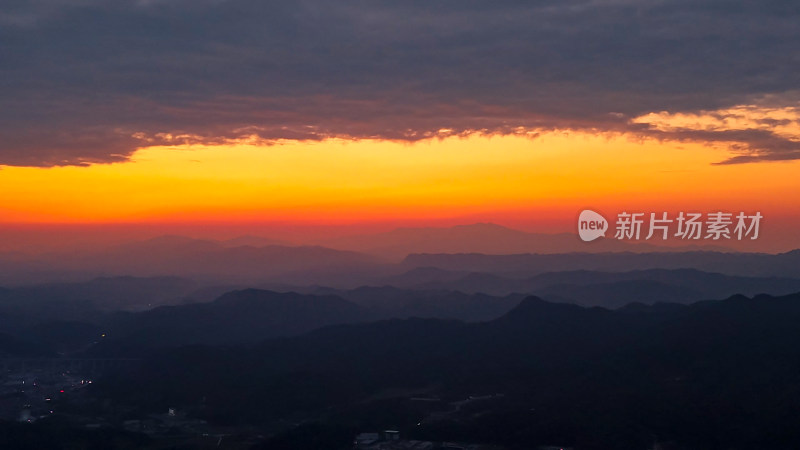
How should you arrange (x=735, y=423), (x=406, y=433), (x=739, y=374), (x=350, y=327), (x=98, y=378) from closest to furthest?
(x=735, y=423) < (x=406, y=433) < (x=739, y=374) < (x=98, y=378) < (x=350, y=327)

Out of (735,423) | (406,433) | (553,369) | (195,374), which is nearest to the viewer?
(735,423)

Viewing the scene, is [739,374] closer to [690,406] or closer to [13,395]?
[690,406]

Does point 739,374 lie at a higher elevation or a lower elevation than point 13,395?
higher

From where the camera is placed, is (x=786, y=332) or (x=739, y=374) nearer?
(x=739, y=374)

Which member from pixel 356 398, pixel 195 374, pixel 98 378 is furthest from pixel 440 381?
pixel 98 378

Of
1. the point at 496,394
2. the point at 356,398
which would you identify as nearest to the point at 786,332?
the point at 496,394

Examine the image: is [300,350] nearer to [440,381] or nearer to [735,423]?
[440,381]
